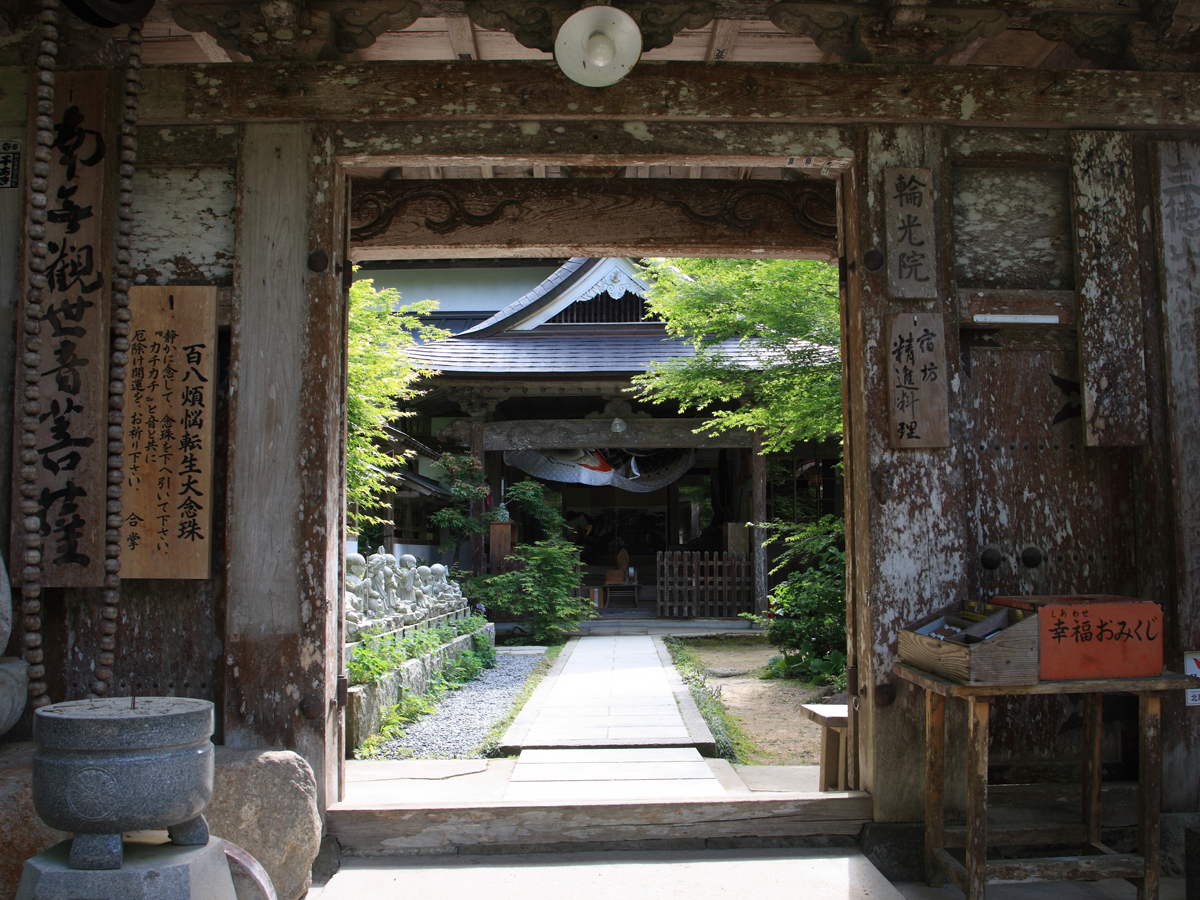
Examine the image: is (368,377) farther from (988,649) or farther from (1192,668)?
(1192,668)

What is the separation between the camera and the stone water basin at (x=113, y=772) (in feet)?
6.25

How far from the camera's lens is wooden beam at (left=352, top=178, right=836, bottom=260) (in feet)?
15.0

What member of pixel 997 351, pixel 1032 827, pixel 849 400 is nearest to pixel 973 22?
pixel 997 351

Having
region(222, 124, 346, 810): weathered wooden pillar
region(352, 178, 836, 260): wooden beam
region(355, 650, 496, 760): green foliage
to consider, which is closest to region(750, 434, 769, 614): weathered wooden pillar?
region(355, 650, 496, 760): green foliage

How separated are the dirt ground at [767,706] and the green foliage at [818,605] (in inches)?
13.5

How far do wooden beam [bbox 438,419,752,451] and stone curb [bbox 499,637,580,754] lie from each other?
14.4 feet

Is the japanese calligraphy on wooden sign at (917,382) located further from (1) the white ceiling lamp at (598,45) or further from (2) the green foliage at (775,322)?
(2) the green foliage at (775,322)

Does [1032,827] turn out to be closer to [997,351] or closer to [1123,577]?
[1123,577]

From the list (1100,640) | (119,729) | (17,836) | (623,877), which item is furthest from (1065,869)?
(17,836)

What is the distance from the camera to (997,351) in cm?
363

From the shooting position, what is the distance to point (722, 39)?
414 centimetres

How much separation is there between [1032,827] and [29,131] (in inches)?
194

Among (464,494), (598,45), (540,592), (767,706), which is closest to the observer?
(598,45)

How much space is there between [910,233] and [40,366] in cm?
362
